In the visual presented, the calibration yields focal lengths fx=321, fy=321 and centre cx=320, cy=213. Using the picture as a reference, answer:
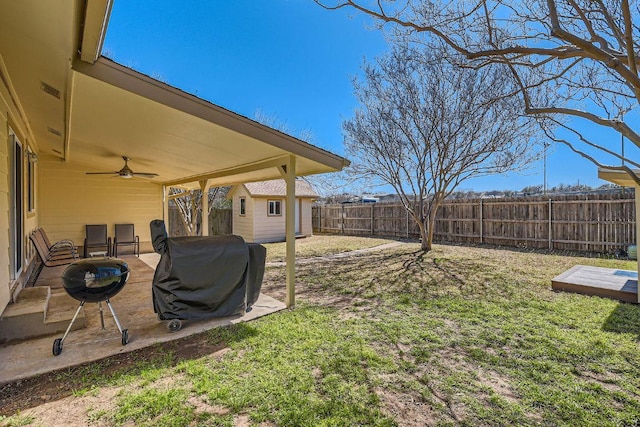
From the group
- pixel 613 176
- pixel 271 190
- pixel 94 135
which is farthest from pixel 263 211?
pixel 613 176

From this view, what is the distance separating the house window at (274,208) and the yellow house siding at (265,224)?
5.9 inches

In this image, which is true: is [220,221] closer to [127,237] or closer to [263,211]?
[263,211]

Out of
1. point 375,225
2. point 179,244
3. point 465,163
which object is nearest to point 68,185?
point 179,244

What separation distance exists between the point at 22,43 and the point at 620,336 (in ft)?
21.0

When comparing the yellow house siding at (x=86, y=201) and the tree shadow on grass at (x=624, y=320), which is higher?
the yellow house siding at (x=86, y=201)

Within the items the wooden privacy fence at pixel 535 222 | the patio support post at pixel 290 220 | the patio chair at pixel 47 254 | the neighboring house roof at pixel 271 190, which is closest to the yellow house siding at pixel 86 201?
the patio chair at pixel 47 254

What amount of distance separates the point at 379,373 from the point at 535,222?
10304 mm

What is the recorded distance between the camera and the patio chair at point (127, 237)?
8.91 m

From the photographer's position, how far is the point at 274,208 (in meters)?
14.7

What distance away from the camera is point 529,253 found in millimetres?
9531

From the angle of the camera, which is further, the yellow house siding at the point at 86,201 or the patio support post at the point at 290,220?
the yellow house siding at the point at 86,201

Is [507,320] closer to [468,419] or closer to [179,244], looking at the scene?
[468,419]

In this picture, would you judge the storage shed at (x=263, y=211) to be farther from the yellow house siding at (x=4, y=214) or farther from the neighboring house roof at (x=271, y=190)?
the yellow house siding at (x=4, y=214)

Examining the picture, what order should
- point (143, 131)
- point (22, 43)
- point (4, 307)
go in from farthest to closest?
point (143, 131)
point (4, 307)
point (22, 43)
